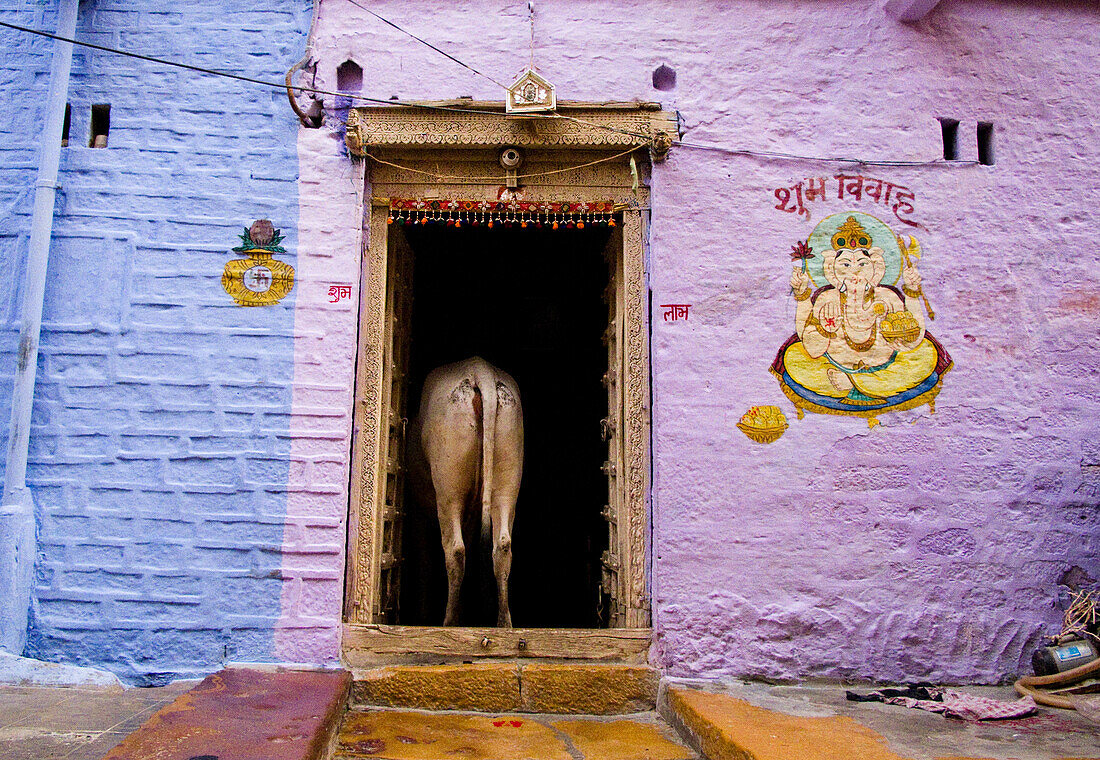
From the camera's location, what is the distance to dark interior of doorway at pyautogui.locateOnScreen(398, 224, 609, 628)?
626 centimetres

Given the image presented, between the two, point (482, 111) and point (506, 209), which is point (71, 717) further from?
point (482, 111)

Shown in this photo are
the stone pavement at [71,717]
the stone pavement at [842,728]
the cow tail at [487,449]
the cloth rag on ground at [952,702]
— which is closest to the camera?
the stone pavement at [842,728]

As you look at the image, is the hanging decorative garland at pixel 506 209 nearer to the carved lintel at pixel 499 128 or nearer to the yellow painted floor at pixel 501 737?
the carved lintel at pixel 499 128

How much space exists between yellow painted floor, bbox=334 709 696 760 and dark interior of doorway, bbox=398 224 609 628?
1774 millimetres

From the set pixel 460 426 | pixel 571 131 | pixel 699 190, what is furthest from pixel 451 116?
pixel 460 426

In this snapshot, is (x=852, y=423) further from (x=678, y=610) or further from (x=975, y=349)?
(x=678, y=610)

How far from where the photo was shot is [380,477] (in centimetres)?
442

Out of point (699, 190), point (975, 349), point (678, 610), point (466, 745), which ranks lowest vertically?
point (466, 745)

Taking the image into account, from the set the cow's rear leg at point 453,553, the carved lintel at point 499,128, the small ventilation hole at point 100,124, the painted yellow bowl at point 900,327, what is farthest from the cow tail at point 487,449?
the small ventilation hole at point 100,124

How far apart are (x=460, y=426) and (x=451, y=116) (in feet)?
5.56

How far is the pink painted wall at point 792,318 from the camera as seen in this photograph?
4.13m

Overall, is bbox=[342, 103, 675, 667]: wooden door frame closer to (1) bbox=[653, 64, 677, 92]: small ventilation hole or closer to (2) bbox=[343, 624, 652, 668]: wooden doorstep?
(2) bbox=[343, 624, 652, 668]: wooden doorstep

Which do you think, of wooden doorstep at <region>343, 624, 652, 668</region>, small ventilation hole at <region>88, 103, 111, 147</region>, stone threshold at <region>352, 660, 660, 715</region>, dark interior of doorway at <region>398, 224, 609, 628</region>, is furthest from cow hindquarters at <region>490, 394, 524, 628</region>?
small ventilation hole at <region>88, 103, 111, 147</region>

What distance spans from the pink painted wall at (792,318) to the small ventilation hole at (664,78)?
0.05m
